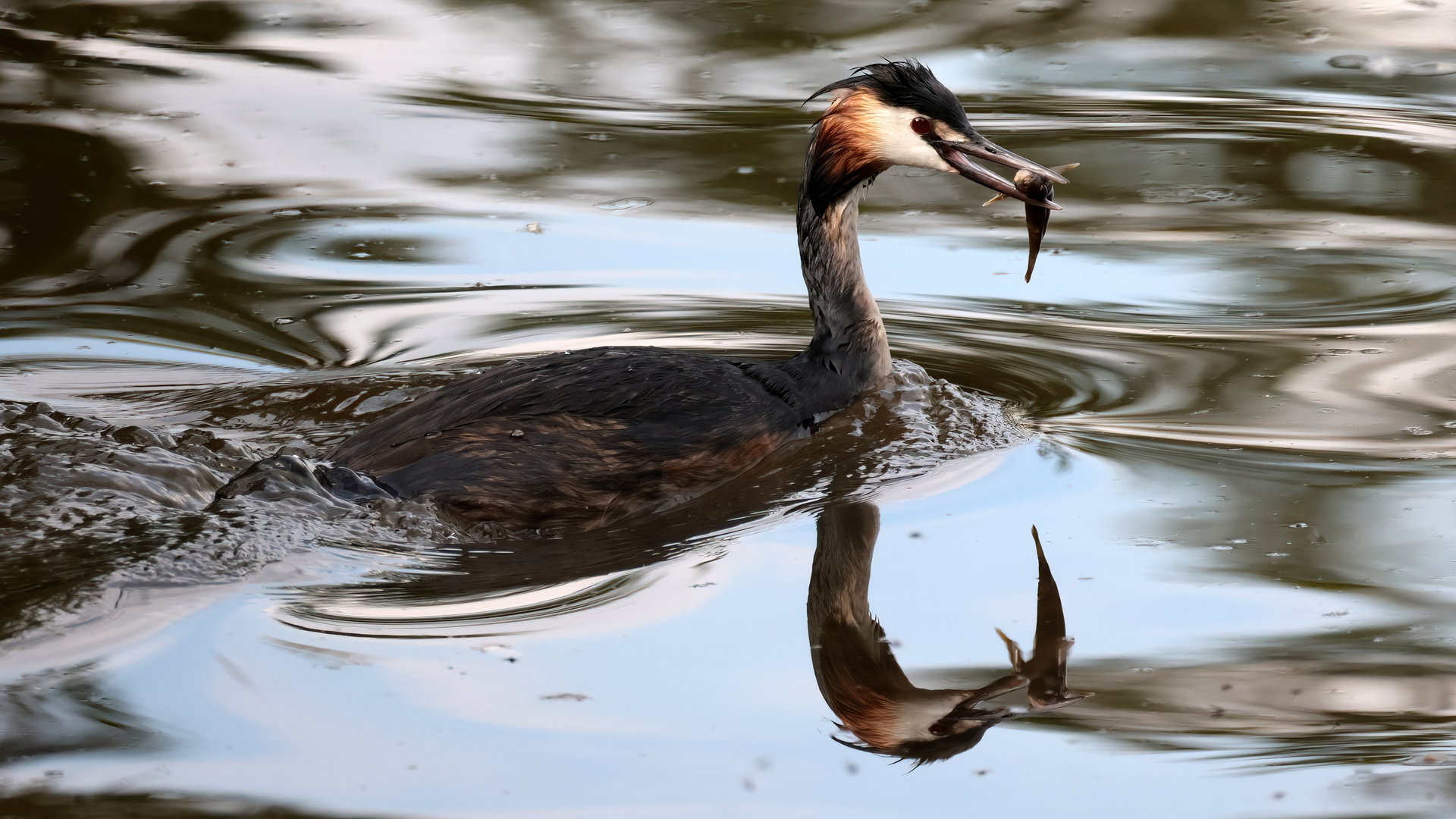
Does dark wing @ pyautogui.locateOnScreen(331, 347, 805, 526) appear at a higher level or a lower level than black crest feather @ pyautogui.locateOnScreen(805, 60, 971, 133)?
lower

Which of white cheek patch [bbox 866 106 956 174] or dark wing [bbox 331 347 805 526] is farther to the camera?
white cheek patch [bbox 866 106 956 174]

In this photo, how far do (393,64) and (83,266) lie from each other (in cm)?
322

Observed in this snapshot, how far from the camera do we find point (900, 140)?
5754 millimetres

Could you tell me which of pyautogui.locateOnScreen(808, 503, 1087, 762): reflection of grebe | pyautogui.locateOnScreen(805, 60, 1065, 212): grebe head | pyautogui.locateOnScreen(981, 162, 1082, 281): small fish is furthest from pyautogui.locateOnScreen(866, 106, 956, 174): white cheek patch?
pyautogui.locateOnScreen(808, 503, 1087, 762): reflection of grebe

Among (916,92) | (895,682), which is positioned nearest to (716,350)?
(916,92)

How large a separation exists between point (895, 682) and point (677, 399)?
5.33ft

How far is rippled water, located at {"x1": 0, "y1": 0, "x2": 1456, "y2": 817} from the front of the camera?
3.67 metres

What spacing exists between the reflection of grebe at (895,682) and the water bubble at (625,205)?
3995mm

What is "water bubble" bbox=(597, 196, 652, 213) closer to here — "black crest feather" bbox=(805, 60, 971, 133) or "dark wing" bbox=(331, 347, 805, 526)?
"black crest feather" bbox=(805, 60, 971, 133)

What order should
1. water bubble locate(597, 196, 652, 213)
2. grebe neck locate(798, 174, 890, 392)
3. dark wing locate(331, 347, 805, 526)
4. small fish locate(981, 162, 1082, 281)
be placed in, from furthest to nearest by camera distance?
water bubble locate(597, 196, 652, 213) < grebe neck locate(798, 174, 890, 392) < small fish locate(981, 162, 1082, 281) < dark wing locate(331, 347, 805, 526)

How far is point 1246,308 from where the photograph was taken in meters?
7.21

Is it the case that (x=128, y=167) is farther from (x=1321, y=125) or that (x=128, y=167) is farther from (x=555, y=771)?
(x=1321, y=125)

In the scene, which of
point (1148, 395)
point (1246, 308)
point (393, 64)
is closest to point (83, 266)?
point (393, 64)

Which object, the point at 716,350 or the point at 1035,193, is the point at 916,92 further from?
the point at 716,350
